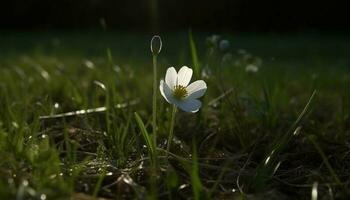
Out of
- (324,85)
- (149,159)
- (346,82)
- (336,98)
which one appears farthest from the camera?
(346,82)

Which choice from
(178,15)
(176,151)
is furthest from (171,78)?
(178,15)

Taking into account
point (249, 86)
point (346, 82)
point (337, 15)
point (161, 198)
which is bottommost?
point (337, 15)

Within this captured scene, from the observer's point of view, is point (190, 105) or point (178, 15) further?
point (178, 15)

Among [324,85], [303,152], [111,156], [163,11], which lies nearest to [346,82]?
[324,85]

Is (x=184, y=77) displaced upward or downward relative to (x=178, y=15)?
upward

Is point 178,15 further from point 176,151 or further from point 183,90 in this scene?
point 183,90

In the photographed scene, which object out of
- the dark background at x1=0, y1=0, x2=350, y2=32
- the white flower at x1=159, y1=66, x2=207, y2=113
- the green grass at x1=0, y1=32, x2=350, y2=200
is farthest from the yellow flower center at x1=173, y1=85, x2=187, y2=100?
the dark background at x1=0, y1=0, x2=350, y2=32

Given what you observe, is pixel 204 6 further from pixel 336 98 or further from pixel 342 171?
pixel 342 171
